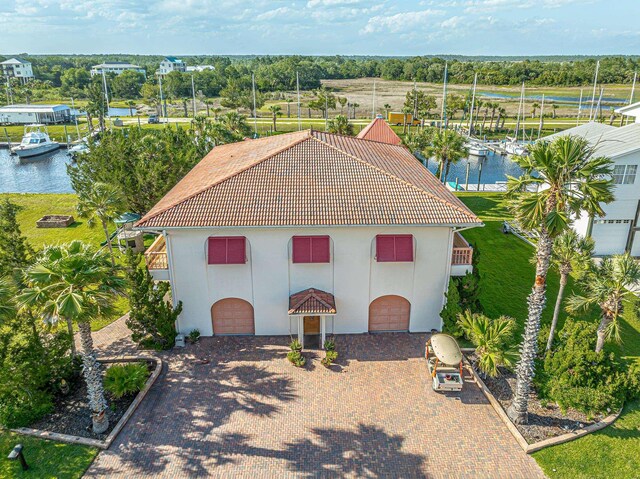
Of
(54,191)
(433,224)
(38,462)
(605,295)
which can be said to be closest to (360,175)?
(433,224)

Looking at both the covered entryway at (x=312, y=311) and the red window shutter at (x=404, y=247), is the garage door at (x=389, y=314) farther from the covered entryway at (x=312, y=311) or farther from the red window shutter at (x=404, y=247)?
the red window shutter at (x=404, y=247)

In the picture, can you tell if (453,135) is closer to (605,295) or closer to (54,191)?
(605,295)

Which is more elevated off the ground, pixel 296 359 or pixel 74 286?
pixel 74 286

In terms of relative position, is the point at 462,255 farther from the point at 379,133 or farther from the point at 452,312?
the point at 379,133

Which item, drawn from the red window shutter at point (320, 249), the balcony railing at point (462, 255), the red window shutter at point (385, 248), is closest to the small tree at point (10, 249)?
the red window shutter at point (320, 249)

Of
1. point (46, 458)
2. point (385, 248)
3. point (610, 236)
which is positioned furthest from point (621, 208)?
point (46, 458)

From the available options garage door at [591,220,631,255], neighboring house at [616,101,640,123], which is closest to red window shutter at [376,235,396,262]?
garage door at [591,220,631,255]
